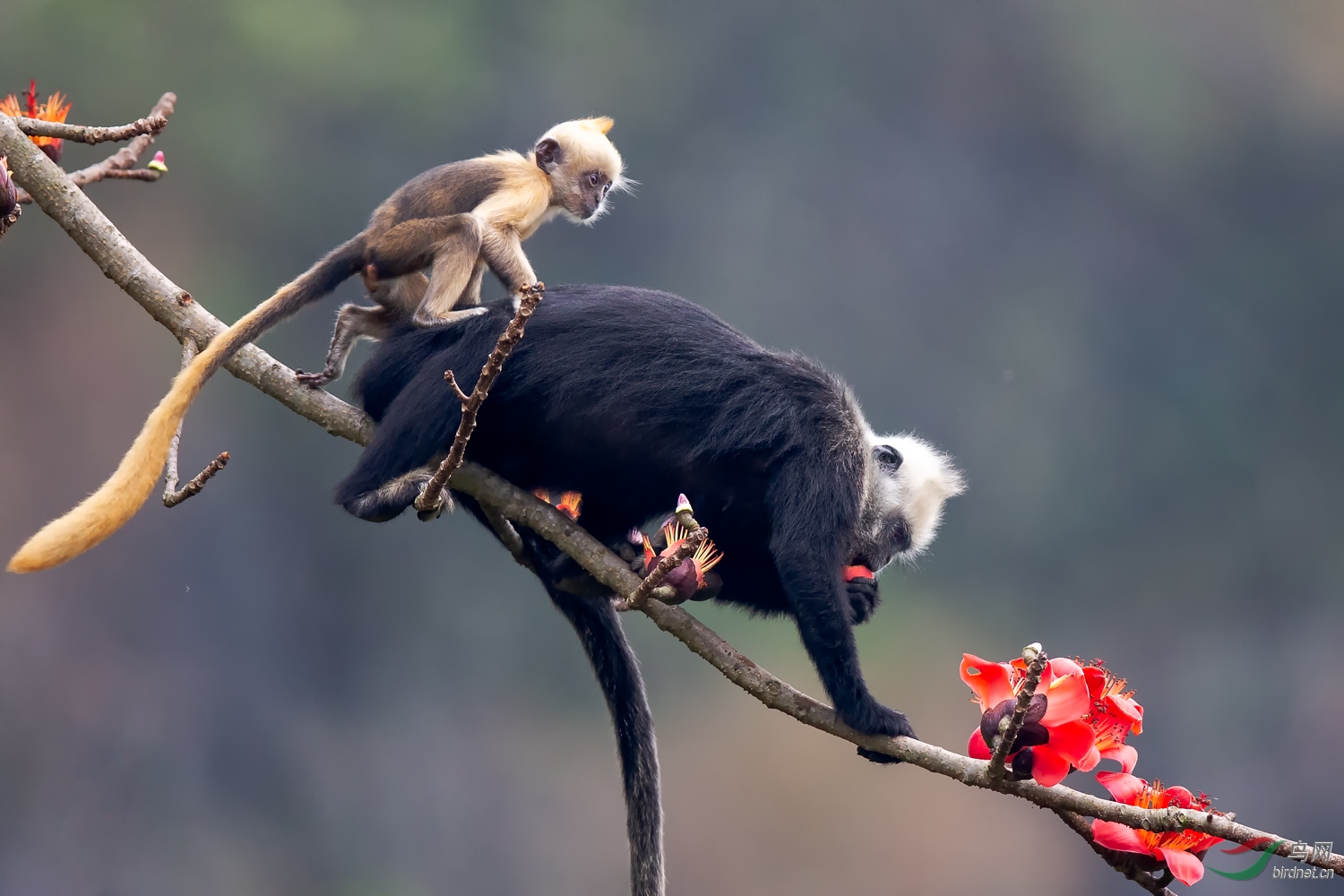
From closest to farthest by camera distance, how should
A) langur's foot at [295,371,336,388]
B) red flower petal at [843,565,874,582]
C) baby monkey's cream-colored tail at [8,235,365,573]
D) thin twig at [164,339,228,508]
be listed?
1. baby monkey's cream-colored tail at [8,235,365,573]
2. thin twig at [164,339,228,508]
3. langur's foot at [295,371,336,388]
4. red flower petal at [843,565,874,582]

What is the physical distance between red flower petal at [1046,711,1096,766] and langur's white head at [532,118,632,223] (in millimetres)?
1538

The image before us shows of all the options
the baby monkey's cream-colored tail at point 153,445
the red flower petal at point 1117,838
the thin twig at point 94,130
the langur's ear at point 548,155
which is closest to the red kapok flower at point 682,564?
the red flower petal at point 1117,838

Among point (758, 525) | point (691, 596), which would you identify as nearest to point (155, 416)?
point (691, 596)

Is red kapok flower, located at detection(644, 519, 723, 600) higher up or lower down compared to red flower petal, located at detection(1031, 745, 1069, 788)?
higher up

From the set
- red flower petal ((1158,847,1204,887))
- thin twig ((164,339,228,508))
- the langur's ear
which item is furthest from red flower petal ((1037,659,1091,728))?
the langur's ear

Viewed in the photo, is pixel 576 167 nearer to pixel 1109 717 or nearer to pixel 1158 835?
pixel 1109 717

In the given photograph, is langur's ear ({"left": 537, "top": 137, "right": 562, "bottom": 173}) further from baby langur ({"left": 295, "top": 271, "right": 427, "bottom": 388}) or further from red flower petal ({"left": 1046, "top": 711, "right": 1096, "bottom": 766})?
red flower petal ({"left": 1046, "top": 711, "right": 1096, "bottom": 766})

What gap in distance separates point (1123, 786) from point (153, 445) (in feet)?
5.31

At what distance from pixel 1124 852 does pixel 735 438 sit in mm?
985

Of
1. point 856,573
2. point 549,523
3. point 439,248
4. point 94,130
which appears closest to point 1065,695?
point 856,573

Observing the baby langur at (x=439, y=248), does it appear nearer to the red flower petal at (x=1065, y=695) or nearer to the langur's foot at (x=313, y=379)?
the langur's foot at (x=313, y=379)

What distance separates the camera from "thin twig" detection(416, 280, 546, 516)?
1498mm

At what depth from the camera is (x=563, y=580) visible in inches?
92.4

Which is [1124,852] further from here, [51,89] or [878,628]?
[51,89]
